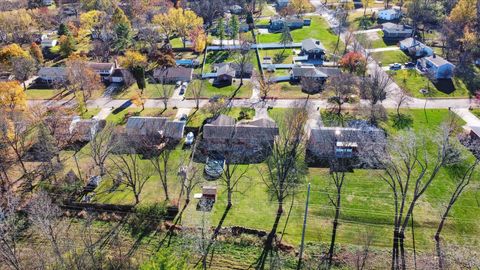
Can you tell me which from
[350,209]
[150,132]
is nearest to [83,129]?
[150,132]

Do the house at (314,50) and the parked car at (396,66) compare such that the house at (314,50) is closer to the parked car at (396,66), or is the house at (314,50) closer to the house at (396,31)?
the parked car at (396,66)

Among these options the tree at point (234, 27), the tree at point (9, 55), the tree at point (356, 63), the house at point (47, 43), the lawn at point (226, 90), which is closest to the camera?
the lawn at point (226, 90)

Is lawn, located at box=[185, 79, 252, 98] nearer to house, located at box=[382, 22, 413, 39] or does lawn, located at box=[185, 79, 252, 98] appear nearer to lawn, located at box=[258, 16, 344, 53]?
lawn, located at box=[258, 16, 344, 53]

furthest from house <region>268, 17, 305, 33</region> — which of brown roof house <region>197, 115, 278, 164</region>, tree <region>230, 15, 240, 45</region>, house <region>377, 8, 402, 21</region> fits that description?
A: brown roof house <region>197, 115, 278, 164</region>

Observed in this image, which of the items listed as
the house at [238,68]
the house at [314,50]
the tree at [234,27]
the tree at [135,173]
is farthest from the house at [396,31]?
the tree at [135,173]

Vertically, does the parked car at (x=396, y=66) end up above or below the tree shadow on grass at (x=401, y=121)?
above

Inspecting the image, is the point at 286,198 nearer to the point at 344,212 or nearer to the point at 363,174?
the point at 344,212
